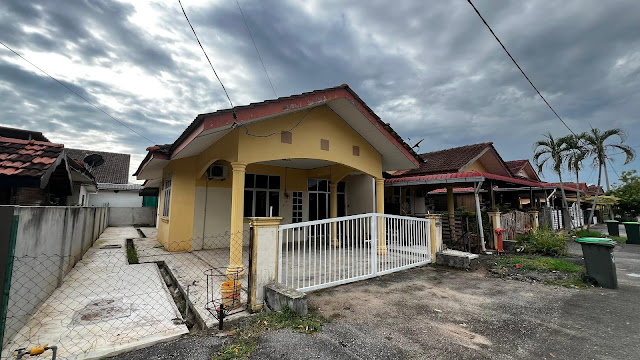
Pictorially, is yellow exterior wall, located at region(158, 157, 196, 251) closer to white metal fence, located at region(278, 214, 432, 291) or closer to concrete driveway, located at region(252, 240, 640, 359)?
white metal fence, located at region(278, 214, 432, 291)

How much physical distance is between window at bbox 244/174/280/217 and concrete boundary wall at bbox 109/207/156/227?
45.4 feet

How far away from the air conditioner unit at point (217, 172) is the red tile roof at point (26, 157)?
14.1 feet

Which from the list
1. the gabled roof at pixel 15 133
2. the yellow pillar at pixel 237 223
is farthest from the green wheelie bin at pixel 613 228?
the gabled roof at pixel 15 133

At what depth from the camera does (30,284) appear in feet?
12.1

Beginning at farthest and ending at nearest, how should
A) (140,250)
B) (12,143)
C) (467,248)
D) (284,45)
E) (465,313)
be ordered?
(467,248), (140,250), (284,45), (465,313), (12,143)

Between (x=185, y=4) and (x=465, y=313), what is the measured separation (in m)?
6.38

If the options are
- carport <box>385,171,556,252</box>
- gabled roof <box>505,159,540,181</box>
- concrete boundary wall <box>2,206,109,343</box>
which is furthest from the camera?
gabled roof <box>505,159,540,181</box>

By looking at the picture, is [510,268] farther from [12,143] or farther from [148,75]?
[148,75]

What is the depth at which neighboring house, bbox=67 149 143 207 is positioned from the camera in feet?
67.3

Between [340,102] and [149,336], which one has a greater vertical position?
[340,102]

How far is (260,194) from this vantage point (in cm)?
970

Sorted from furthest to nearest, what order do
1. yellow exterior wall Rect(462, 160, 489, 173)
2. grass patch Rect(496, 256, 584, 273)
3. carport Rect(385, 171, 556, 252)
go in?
yellow exterior wall Rect(462, 160, 489, 173) → carport Rect(385, 171, 556, 252) → grass patch Rect(496, 256, 584, 273)

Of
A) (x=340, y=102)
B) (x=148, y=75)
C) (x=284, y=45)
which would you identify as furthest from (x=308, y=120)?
(x=148, y=75)

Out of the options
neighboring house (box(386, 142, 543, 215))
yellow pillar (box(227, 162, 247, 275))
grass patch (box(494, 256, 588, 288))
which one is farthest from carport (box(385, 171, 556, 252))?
yellow pillar (box(227, 162, 247, 275))
